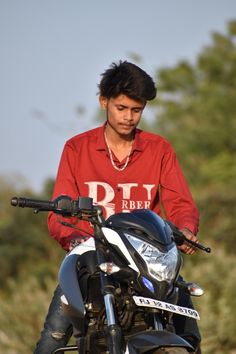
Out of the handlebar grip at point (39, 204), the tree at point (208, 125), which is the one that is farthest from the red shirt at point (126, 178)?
the tree at point (208, 125)

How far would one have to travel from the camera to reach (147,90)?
7129 mm

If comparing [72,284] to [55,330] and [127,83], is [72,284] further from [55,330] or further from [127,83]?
[127,83]

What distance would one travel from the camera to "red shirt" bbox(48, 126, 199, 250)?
7129mm

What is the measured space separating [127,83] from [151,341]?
2250mm

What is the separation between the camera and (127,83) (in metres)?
7.12

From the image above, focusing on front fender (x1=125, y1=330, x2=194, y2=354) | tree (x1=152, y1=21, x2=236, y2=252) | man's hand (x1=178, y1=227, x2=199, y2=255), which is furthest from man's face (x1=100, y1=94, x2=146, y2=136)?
tree (x1=152, y1=21, x2=236, y2=252)

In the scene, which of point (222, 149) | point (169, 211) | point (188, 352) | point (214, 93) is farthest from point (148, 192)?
point (214, 93)

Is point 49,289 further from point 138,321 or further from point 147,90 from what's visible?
point 138,321

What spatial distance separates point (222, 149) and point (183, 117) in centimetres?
539

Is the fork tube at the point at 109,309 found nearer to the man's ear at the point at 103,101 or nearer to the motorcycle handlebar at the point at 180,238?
the motorcycle handlebar at the point at 180,238

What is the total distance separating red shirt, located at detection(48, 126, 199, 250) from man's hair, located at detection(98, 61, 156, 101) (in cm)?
39

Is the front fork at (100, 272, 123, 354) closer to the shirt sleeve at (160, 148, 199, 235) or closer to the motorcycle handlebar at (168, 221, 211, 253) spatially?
the motorcycle handlebar at (168, 221, 211, 253)

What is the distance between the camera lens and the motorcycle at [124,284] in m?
5.53

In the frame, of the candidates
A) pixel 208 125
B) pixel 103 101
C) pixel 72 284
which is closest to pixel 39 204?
pixel 72 284
